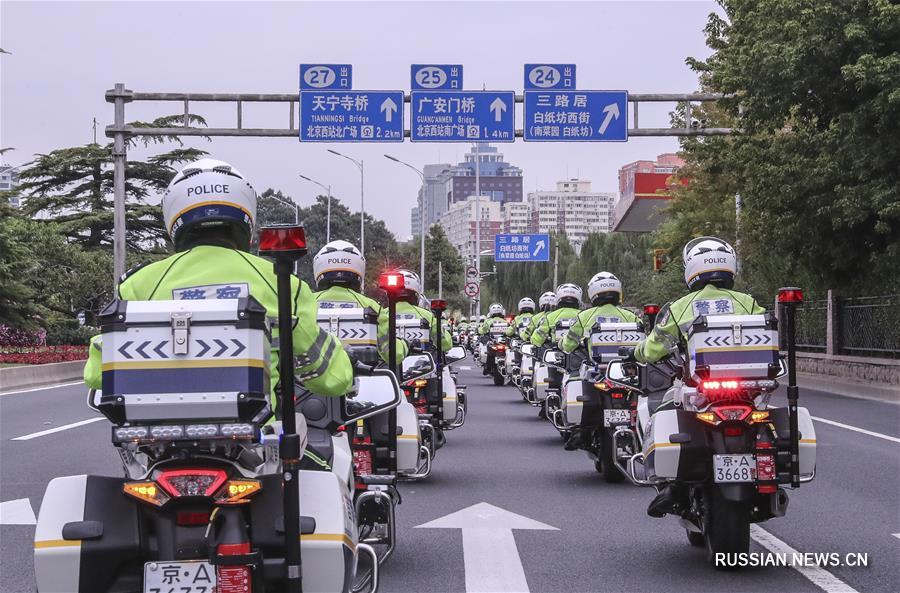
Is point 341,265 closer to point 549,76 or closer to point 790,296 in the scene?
point 790,296

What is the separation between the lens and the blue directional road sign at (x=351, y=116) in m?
29.0

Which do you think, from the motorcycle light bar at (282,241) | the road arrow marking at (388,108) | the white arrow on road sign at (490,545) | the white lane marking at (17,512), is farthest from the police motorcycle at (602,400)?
the road arrow marking at (388,108)

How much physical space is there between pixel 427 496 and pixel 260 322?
23.4 feet

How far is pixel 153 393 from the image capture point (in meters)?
4.25

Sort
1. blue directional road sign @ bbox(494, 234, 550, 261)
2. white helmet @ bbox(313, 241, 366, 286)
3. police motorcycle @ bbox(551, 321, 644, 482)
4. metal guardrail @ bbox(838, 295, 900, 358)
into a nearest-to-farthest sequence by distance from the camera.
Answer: white helmet @ bbox(313, 241, 366, 286) < police motorcycle @ bbox(551, 321, 644, 482) < metal guardrail @ bbox(838, 295, 900, 358) < blue directional road sign @ bbox(494, 234, 550, 261)

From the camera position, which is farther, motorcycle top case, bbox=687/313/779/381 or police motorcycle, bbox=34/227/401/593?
motorcycle top case, bbox=687/313/779/381

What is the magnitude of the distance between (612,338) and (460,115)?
18.6 meters

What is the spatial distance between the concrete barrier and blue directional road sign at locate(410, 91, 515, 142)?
9556 mm

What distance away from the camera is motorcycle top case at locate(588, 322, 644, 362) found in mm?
11898

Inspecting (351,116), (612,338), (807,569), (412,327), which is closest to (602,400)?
(612,338)

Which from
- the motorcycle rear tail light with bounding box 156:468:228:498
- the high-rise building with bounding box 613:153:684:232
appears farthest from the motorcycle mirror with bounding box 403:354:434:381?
the high-rise building with bounding box 613:153:684:232

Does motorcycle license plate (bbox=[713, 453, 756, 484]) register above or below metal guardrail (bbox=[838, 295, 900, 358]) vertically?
below

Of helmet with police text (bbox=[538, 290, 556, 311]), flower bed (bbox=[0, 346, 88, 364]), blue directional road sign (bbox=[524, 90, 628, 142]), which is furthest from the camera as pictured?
flower bed (bbox=[0, 346, 88, 364])

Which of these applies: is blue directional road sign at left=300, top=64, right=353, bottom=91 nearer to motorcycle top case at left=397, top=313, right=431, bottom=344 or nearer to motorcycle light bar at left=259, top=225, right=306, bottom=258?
motorcycle top case at left=397, top=313, right=431, bottom=344
